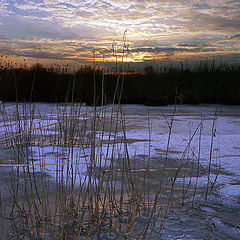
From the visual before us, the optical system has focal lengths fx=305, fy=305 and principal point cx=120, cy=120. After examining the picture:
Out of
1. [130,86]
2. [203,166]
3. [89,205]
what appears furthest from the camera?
[130,86]

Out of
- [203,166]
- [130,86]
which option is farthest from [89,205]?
A: [130,86]

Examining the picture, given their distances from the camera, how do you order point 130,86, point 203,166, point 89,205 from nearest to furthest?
point 89,205 → point 203,166 → point 130,86

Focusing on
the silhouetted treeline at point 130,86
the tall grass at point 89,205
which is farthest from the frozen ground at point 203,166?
the silhouetted treeline at point 130,86

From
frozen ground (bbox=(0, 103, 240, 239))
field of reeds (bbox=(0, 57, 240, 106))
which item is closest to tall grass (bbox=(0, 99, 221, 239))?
frozen ground (bbox=(0, 103, 240, 239))

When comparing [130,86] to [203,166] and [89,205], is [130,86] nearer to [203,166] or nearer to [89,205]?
[203,166]

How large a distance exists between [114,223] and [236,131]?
323 cm

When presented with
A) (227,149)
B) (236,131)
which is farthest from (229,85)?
(227,149)

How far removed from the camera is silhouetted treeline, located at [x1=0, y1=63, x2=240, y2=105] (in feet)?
26.3

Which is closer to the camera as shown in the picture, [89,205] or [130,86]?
[89,205]

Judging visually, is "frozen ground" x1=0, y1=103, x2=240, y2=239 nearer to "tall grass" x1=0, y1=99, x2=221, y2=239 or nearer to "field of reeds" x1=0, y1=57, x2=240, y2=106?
"tall grass" x1=0, y1=99, x2=221, y2=239

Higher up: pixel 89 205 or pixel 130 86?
pixel 130 86

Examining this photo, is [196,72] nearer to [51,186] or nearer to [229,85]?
[229,85]

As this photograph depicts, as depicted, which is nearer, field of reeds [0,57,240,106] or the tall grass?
the tall grass

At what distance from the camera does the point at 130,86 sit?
354 inches
